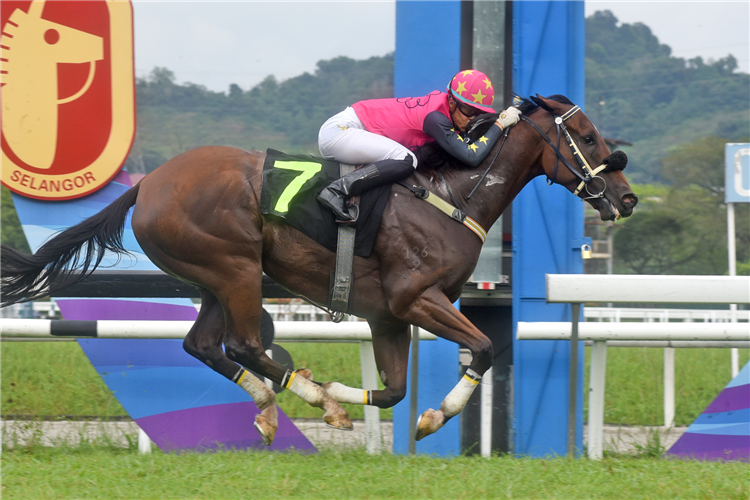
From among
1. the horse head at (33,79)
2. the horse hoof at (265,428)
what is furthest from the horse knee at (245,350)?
the horse head at (33,79)

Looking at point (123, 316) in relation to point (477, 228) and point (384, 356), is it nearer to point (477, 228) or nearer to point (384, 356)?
point (384, 356)

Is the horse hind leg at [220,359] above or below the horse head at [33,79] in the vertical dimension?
below

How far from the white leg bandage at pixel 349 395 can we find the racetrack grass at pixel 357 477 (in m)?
0.33

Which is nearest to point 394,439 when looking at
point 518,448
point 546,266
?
point 518,448

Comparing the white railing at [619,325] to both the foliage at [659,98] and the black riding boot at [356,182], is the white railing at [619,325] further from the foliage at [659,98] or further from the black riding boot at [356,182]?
the foliage at [659,98]

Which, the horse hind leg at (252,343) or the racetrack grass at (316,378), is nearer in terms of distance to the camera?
the horse hind leg at (252,343)

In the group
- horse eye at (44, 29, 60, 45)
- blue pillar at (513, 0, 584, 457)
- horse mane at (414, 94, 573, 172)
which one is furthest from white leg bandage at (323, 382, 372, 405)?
horse eye at (44, 29, 60, 45)

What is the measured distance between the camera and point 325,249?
3.61m

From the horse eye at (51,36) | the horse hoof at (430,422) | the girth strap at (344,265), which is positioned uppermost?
the horse eye at (51,36)

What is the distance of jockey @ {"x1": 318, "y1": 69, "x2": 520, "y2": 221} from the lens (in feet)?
11.6

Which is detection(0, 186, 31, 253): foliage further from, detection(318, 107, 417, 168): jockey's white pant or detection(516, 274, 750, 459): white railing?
detection(516, 274, 750, 459): white railing

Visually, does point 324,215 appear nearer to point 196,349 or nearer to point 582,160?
point 196,349

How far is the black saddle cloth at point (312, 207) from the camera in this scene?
3.57 metres

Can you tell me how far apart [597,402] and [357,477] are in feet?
5.81
